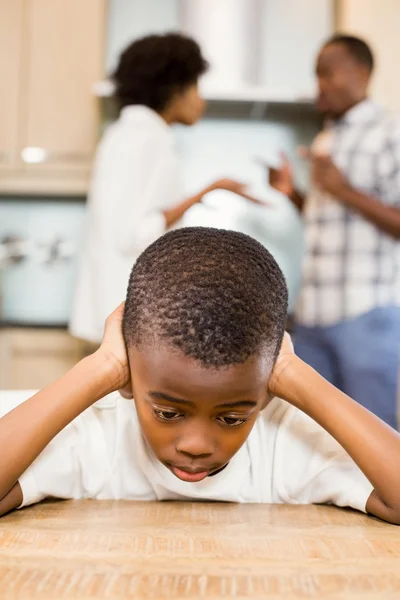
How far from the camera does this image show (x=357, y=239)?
1717mm

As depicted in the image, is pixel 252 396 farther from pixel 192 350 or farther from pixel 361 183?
pixel 361 183

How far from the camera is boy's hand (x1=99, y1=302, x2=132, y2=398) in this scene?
79cm

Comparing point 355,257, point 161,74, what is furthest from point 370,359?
point 161,74

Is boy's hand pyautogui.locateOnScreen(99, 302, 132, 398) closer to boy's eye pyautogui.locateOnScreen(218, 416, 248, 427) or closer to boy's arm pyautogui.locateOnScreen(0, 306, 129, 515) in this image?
boy's arm pyautogui.locateOnScreen(0, 306, 129, 515)

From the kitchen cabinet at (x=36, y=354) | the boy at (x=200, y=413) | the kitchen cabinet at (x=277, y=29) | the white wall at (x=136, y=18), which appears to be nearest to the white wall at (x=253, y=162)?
the kitchen cabinet at (x=277, y=29)

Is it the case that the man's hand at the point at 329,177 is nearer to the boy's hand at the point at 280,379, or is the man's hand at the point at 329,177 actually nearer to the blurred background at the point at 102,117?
the blurred background at the point at 102,117

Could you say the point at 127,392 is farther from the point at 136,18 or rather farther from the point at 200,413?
the point at 136,18

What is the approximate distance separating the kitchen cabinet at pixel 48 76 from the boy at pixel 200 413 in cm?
188

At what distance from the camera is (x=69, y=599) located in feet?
1.50

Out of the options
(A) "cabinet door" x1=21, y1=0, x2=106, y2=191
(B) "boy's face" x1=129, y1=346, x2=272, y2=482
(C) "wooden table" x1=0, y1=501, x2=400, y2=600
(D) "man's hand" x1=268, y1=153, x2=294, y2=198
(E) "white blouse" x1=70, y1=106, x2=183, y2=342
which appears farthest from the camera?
(A) "cabinet door" x1=21, y1=0, x2=106, y2=191

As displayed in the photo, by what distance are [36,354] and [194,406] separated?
191 cm

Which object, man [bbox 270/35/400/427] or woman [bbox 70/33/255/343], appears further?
woman [bbox 70/33/255/343]

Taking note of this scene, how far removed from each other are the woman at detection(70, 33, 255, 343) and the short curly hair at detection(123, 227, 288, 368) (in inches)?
36.3

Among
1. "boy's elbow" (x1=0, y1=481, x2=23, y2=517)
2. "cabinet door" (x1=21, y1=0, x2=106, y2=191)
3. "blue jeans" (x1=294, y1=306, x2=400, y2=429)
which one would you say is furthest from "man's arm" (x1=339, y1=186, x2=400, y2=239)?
"cabinet door" (x1=21, y1=0, x2=106, y2=191)
